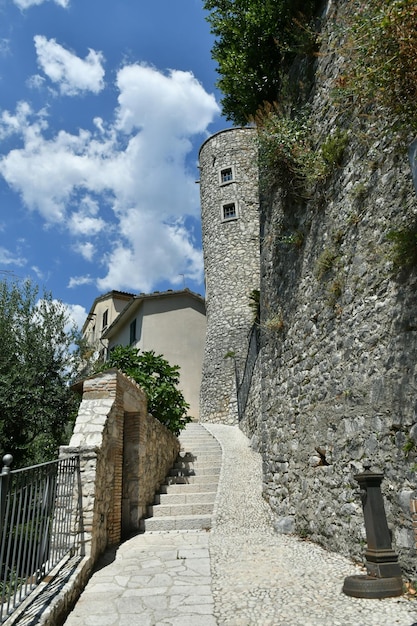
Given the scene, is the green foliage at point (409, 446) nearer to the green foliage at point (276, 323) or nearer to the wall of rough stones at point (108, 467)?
the wall of rough stones at point (108, 467)

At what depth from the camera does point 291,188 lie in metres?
6.87

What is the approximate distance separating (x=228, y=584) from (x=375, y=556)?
1.45 m

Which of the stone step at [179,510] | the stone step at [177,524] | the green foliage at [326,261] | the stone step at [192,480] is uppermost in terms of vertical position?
the green foliage at [326,261]

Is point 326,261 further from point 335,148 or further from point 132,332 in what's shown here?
point 132,332

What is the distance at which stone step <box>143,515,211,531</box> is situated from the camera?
699 centimetres

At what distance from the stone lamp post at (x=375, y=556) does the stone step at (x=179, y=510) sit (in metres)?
3.97

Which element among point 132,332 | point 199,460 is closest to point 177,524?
point 199,460

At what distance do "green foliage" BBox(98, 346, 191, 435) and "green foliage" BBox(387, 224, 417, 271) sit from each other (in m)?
6.44

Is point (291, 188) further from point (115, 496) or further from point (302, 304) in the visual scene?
point (115, 496)

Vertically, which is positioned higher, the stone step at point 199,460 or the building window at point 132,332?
the building window at point 132,332

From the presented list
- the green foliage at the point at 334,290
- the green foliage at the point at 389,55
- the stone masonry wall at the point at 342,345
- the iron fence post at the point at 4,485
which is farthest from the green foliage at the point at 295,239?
the iron fence post at the point at 4,485

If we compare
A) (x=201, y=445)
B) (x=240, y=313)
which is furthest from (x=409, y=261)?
(x=240, y=313)

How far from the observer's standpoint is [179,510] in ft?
24.8

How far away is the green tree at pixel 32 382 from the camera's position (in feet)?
31.7
